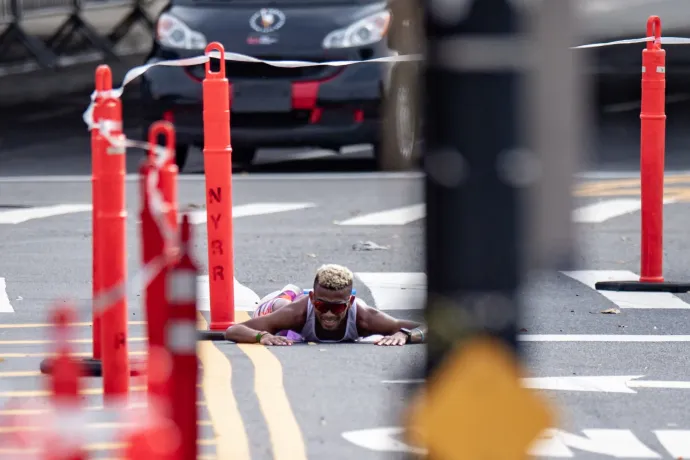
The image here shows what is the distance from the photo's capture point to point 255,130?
15.2m

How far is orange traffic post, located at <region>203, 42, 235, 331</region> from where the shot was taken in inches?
337

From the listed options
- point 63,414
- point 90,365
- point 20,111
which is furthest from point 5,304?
point 20,111

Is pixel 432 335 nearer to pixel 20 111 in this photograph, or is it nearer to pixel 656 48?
pixel 656 48

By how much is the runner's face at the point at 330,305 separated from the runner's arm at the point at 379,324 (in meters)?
0.09

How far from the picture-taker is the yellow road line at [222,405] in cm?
618

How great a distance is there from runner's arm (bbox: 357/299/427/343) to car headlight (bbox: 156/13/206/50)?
6.61 m

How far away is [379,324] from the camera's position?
861cm

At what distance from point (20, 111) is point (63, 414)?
18273 mm

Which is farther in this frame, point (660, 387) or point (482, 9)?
point (660, 387)

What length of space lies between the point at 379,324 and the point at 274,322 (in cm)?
52

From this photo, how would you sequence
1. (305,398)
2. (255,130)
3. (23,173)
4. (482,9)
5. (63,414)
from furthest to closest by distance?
(23,173)
(255,130)
(305,398)
(63,414)
(482,9)

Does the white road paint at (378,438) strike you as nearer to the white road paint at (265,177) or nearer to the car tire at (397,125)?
the car tire at (397,125)

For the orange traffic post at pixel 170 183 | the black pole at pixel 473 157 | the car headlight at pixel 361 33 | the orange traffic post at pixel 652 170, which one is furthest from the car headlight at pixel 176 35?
the black pole at pixel 473 157

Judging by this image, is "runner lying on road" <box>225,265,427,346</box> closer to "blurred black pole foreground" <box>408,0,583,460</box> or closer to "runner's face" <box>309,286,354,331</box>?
"runner's face" <box>309,286,354,331</box>
